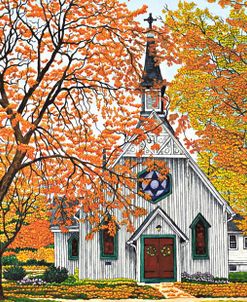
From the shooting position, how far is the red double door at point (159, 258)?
1225 inches

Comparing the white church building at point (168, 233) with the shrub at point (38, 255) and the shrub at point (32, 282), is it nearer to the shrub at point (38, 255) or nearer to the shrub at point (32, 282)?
the shrub at point (32, 282)

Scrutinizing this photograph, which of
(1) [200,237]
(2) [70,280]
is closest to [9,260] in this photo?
(2) [70,280]

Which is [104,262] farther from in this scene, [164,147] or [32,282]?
[164,147]

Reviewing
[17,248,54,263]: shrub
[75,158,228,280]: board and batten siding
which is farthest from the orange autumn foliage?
[75,158,228,280]: board and batten siding

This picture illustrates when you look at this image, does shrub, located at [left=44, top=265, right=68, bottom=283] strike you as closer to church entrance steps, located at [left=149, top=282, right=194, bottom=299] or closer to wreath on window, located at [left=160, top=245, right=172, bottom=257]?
church entrance steps, located at [left=149, top=282, right=194, bottom=299]

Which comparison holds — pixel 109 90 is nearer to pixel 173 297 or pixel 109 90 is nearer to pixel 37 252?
pixel 173 297

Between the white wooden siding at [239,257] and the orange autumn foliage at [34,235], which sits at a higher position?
the orange autumn foliage at [34,235]

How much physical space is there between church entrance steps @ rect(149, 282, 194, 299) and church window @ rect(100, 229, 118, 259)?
2895mm

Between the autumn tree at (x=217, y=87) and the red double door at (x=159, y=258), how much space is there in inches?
219

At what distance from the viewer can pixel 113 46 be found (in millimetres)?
21219

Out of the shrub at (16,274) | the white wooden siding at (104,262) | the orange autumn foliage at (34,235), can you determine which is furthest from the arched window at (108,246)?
the orange autumn foliage at (34,235)

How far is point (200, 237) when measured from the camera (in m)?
32.8

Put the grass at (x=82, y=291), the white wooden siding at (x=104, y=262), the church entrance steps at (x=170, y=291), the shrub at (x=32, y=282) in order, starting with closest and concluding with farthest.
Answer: the grass at (x=82, y=291) < the church entrance steps at (x=170, y=291) < the shrub at (x=32, y=282) < the white wooden siding at (x=104, y=262)

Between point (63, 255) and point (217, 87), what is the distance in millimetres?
15775
